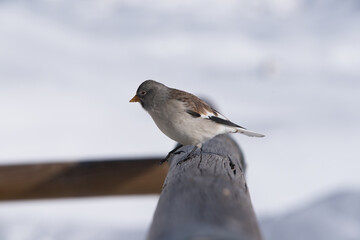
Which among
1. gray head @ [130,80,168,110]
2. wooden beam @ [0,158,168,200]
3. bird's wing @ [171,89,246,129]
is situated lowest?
wooden beam @ [0,158,168,200]

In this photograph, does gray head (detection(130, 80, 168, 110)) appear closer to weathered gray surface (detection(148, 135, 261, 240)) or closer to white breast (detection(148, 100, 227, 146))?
white breast (detection(148, 100, 227, 146))

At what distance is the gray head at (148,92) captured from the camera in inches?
117

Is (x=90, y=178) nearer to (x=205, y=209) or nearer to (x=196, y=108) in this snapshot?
(x=196, y=108)

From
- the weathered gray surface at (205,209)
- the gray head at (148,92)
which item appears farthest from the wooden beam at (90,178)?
the weathered gray surface at (205,209)

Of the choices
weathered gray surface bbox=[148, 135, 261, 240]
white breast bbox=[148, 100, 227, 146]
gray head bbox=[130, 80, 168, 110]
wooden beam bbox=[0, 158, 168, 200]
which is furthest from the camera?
wooden beam bbox=[0, 158, 168, 200]

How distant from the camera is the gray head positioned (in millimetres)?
2973

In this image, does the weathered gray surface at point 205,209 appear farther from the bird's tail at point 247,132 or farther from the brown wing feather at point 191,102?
the bird's tail at point 247,132

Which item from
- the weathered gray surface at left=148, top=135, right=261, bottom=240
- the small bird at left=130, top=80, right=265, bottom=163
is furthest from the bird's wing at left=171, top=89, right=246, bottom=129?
the weathered gray surface at left=148, top=135, right=261, bottom=240

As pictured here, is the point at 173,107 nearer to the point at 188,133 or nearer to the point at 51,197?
the point at 188,133

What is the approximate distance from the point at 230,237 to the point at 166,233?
17 cm

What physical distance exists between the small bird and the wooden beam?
903mm

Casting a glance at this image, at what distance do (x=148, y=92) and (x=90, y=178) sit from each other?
113 cm

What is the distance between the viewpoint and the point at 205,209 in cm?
141

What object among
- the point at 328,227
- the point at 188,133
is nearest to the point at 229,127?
the point at 188,133
